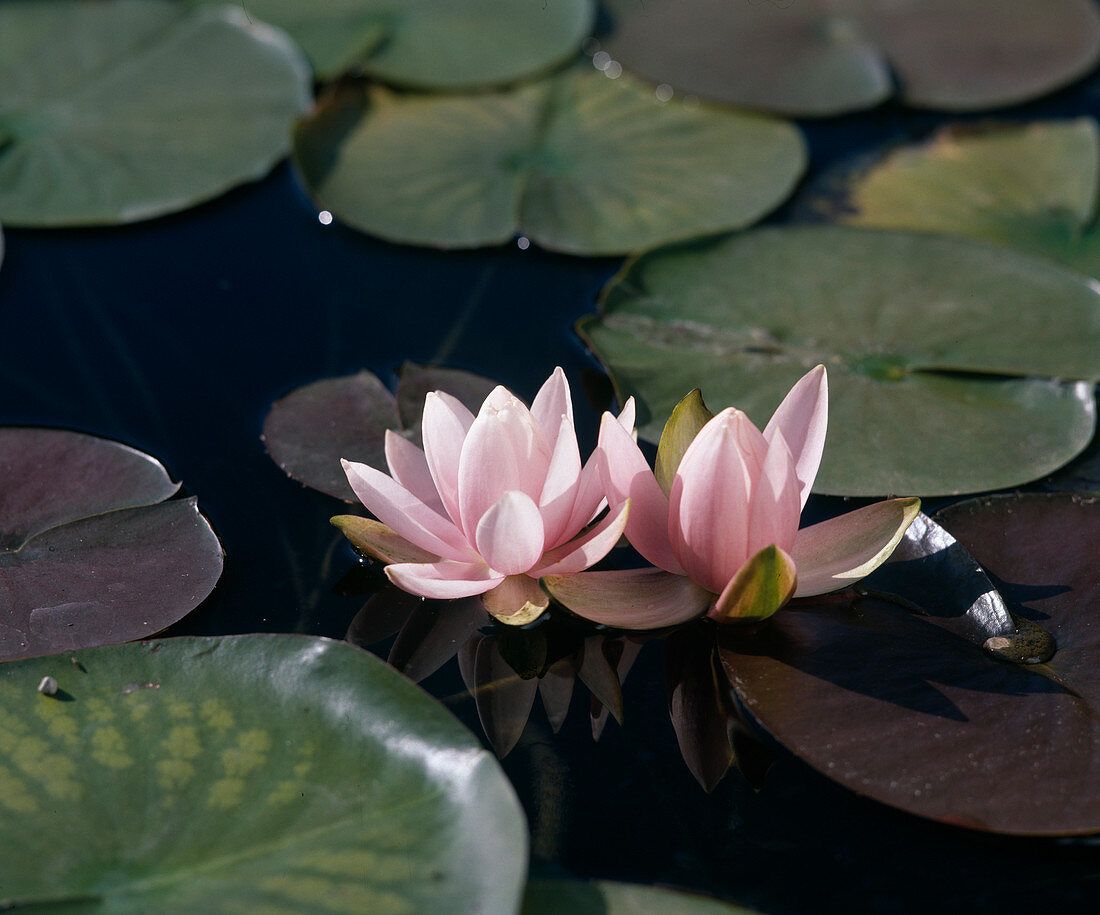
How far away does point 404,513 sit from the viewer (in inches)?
57.0

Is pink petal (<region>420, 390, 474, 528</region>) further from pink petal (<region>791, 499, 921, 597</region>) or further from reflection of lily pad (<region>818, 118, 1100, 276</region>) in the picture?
reflection of lily pad (<region>818, 118, 1100, 276</region>)

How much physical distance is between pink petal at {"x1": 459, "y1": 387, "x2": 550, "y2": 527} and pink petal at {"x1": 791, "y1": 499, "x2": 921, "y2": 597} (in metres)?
0.44

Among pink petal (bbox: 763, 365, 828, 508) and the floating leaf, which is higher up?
pink petal (bbox: 763, 365, 828, 508)

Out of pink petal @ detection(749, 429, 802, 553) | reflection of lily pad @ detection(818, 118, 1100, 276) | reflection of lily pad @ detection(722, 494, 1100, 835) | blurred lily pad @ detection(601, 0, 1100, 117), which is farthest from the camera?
blurred lily pad @ detection(601, 0, 1100, 117)

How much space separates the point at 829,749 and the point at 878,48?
2501mm

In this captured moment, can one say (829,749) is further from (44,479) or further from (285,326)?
(285,326)

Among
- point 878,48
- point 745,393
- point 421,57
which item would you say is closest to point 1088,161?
point 878,48

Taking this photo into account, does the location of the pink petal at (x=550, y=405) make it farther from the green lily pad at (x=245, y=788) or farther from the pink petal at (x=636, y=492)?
the green lily pad at (x=245, y=788)

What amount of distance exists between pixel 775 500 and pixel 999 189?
172 cm

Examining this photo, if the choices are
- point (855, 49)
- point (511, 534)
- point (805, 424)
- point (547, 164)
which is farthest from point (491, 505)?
point (855, 49)

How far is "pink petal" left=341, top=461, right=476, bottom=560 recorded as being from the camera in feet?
4.70

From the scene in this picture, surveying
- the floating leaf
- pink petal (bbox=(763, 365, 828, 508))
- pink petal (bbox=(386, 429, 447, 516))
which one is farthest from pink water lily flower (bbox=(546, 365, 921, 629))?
the floating leaf

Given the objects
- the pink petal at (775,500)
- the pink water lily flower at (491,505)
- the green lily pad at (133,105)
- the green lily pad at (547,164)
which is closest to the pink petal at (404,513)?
the pink water lily flower at (491,505)

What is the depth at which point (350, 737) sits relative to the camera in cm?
126
